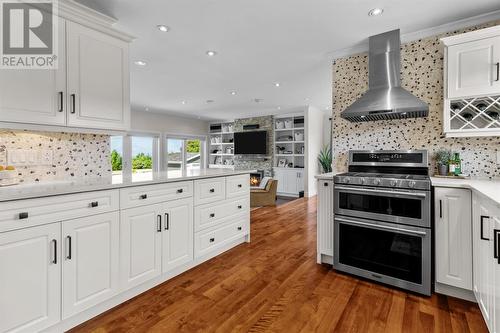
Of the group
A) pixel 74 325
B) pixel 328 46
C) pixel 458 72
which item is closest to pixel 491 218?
pixel 458 72

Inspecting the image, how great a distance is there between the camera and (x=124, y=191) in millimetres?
2029

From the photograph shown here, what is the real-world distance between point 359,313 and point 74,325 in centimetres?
208

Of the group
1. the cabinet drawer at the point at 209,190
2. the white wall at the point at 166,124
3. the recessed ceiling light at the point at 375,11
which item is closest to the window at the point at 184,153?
the white wall at the point at 166,124

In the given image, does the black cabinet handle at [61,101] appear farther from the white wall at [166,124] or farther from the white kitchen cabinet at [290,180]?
the white kitchen cabinet at [290,180]

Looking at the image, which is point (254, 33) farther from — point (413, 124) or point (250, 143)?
point (250, 143)

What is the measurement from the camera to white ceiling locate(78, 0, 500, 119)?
2.29 m

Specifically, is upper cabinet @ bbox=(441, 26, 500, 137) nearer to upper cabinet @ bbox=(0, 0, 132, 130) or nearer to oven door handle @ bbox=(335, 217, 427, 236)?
oven door handle @ bbox=(335, 217, 427, 236)

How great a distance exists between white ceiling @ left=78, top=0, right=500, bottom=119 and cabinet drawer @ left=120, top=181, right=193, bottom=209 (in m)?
1.62

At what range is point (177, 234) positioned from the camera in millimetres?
2482

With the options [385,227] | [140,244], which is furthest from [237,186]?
[385,227]

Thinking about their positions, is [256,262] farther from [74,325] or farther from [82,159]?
[82,159]

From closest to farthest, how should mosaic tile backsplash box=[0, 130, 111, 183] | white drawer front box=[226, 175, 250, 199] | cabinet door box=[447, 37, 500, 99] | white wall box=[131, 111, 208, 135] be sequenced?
1. mosaic tile backsplash box=[0, 130, 111, 183]
2. cabinet door box=[447, 37, 500, 99]
3. white drawer front box=[226, 175, 250, 199]
4. white wall box=[131, 111, 208, 135]

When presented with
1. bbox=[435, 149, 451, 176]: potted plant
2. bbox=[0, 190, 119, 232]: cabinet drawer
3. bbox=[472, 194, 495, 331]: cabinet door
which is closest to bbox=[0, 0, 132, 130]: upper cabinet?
bbox=[0, 190, 119, 232]: cabinet drawer

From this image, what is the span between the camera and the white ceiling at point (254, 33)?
2289mm
